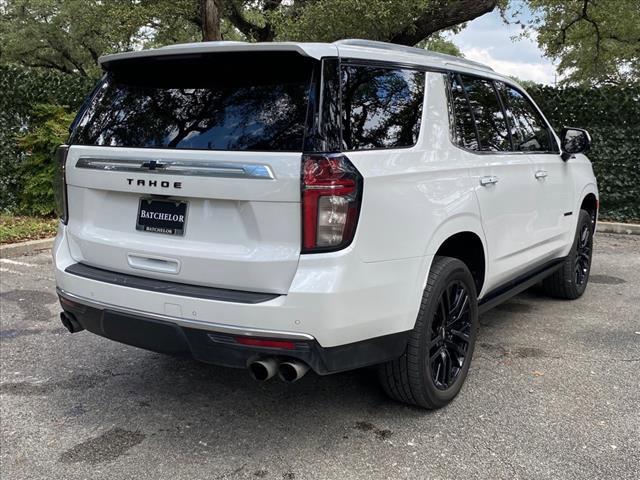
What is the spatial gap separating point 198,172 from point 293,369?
3.12ft

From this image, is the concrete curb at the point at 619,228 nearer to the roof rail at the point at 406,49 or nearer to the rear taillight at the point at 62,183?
the roof rail at the point at 406,49

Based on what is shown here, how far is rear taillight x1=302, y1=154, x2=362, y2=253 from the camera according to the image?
7.94 ft

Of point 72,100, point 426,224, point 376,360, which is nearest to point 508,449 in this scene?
point 376,360

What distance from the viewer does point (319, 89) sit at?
2531mm

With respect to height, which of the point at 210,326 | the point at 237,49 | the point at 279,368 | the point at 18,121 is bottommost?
the point at 279,368

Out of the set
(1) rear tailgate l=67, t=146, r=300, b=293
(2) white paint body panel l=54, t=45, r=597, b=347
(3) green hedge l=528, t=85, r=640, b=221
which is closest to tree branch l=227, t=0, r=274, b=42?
(3) green hedge l=528, t=85, r=640, b=221

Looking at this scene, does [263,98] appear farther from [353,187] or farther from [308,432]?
[308,432]

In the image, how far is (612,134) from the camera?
9.64m

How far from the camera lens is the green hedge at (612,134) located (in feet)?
31.2

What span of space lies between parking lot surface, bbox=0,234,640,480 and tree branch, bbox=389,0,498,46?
9.77m

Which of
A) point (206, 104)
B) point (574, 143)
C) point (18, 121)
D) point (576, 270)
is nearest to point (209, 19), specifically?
point (18, 121)

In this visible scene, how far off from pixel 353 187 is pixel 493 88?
79.0 inches

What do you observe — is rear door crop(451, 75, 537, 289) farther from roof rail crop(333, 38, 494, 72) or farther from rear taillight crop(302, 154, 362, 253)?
rear taillight crop(302, 154, 362, 253)

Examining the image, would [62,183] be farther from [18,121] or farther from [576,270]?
[18,121]
